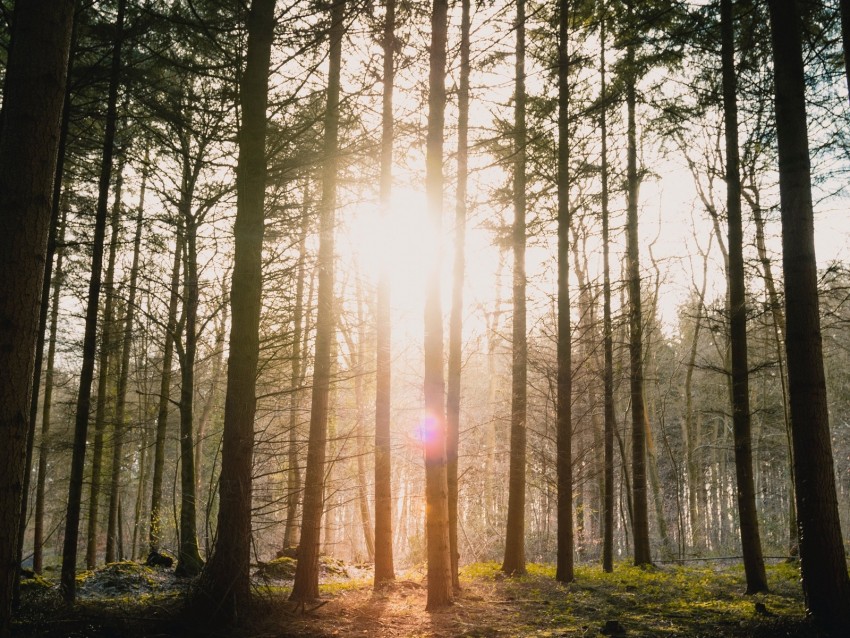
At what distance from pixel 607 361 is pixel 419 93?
7086mm

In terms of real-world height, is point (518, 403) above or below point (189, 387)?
below

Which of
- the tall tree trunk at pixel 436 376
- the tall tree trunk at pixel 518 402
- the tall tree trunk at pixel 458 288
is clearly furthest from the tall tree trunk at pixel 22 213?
the tall tree trunk at pixel 518 402

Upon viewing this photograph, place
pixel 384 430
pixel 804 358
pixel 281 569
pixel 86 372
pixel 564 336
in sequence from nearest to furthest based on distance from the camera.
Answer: pixel 804 358 → pixel 86 372 → pixel 384 430 → pixel 564 336 → pixel 281 569

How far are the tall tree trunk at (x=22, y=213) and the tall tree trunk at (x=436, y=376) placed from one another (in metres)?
4.44

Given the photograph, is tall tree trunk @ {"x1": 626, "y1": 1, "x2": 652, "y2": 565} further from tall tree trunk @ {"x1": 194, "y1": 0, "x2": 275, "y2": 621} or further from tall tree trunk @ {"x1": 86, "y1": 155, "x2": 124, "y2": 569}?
tall tree trunk @ {"x1": 86, "y1": 155, "x2": 124, "y2": 569}

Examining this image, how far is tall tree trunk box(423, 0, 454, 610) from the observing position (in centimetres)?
712

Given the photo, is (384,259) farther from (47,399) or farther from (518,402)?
(47,399)

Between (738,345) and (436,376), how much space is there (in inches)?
214

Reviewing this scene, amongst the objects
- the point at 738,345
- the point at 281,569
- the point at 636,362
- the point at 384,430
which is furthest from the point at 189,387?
the point at 738,345

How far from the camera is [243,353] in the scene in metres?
5.87

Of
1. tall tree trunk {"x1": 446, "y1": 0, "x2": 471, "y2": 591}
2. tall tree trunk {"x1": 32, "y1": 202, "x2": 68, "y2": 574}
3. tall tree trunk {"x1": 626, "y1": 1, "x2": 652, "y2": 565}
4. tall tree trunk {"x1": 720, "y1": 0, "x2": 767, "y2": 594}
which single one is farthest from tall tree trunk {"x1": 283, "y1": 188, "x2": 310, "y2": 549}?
tall tree trunk {"x1": 626, "y1": 1, "x2": 652, "y2": 565}

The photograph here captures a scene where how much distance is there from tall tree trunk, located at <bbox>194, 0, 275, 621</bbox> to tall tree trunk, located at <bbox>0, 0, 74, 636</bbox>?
2.26m

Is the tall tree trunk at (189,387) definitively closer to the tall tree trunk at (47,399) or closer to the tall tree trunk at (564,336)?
the tall tree trunk at (47,399)

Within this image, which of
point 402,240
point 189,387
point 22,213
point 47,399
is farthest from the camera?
point 47,399
